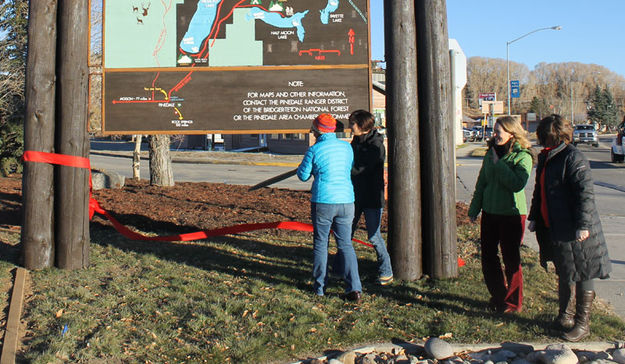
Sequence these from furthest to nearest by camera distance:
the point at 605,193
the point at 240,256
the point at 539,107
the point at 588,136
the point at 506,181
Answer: the point at 539,107 < the point at 588,136 < the point at 605,193 < the point at 240,256 < the point at 506,181

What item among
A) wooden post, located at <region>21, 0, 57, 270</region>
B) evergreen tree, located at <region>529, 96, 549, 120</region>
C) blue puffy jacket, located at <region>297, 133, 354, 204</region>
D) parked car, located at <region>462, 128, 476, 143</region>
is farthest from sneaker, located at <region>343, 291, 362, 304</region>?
evergreen tree, located at <region>529, 96, 549, 120</region>

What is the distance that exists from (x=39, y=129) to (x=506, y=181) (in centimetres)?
465

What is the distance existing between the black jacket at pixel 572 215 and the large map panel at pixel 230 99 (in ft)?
10.2

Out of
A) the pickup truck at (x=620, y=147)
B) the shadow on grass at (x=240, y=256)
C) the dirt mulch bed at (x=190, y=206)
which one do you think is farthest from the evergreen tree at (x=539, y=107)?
the shadow on grass at (x=240, y=256)

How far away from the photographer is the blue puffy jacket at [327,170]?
205 inches

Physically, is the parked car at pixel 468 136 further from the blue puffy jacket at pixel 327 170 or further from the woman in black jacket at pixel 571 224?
the woman in black jacket at pixel 571 224

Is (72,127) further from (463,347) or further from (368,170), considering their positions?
(463,347)

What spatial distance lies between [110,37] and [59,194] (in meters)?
2.06

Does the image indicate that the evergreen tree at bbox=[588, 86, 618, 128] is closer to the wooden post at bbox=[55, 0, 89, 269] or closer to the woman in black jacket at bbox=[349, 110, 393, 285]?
the woman in black jacket at bbox=[349, 110, 393, 285]

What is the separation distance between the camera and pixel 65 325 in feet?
14.9

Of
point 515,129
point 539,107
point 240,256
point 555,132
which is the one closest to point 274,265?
point 240,256

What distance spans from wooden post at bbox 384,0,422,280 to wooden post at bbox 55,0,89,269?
126 inches

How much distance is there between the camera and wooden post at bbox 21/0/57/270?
6289mm

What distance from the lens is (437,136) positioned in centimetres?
591
